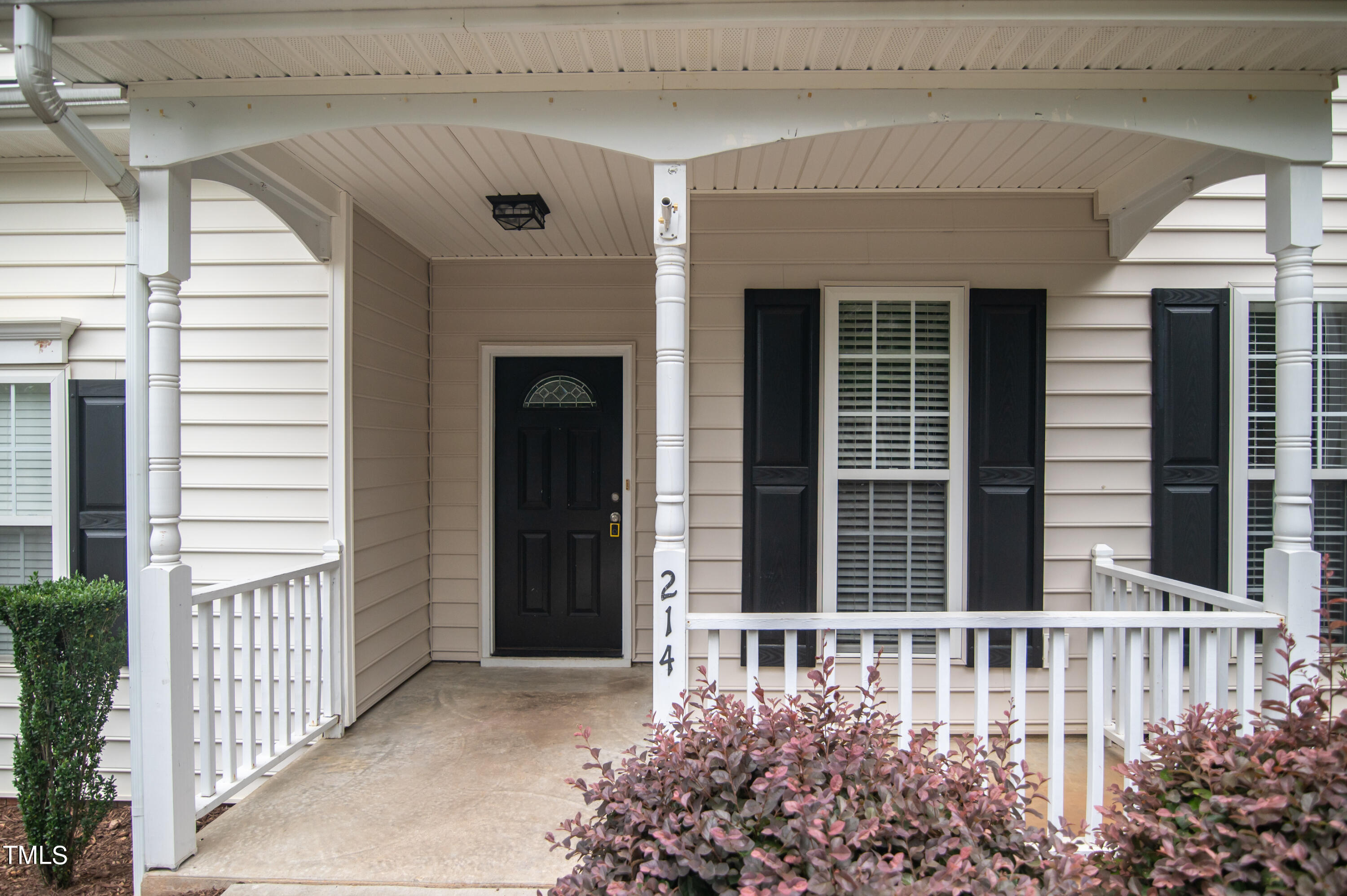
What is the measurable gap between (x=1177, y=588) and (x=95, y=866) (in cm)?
451

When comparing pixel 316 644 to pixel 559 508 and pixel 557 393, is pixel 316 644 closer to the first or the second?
pixel 559 508

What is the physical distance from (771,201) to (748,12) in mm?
1414

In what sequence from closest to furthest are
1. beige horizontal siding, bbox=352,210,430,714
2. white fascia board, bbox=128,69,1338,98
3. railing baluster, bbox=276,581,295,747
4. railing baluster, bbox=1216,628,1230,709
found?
white fascia board, bbox=128,69,1338,98 < railing baluster, bbox=1216,628,1230,709 < railing baluster, bbox=276,581,295,747 < beige horizontal siding, bbox=352,210,430,714

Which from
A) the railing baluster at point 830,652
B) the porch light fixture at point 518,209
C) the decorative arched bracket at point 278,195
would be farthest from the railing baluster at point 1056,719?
the decorative arched bracket at point 278,195

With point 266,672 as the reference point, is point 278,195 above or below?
above

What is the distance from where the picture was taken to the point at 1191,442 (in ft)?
11.6

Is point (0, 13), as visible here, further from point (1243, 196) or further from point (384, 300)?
point (1243, 196)

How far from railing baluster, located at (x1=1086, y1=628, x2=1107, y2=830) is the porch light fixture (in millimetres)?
3010

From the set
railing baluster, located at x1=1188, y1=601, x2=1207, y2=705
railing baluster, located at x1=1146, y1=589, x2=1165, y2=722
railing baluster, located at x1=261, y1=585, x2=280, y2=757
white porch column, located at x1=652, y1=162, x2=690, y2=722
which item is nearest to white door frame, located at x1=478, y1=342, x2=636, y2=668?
railing baluster, located at x1=261, y1=585, x2=280, y2=757

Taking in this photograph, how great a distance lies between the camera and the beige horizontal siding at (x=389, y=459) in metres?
3.73

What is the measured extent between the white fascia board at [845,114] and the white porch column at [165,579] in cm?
94

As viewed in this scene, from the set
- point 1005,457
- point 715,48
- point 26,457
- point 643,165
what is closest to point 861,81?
point 715,48

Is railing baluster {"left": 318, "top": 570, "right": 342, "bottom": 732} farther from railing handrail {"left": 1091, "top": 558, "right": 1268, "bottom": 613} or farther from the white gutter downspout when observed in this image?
railing handrail {"left": 1091, "top": 558, "right": 1268, "bottom": 613}

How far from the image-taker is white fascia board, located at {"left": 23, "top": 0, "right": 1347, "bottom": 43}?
2.13 metres
